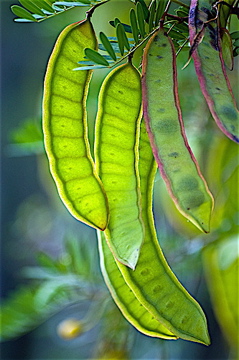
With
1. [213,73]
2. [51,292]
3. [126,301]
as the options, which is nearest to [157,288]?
[126,301]

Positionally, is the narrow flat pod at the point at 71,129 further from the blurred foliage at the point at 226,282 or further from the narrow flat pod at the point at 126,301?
the blurred foliage at the point at 226,282

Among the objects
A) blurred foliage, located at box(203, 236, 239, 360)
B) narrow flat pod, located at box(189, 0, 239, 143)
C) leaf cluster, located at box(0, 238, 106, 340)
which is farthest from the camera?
leaf cluster, located at box(0, 238, 106, 340)

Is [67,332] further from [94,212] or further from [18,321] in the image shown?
[94,212]

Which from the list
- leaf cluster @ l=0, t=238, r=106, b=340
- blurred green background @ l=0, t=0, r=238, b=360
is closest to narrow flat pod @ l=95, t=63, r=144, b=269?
blurred green background @ l=0, t=0, r=238, b=360

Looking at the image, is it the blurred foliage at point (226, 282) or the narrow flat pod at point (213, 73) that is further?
the blurred foliage at point (226, 282)

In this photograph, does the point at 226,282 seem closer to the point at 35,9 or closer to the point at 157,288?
the point at 157,288

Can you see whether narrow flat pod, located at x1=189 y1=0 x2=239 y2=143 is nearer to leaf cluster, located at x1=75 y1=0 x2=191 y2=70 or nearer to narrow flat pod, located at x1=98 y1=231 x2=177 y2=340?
leaf cluster, located at x1=75 y1=0 x2=191 y2=70

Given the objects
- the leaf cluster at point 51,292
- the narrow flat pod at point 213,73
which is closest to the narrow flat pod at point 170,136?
the narrow flat pod at point 213,73
